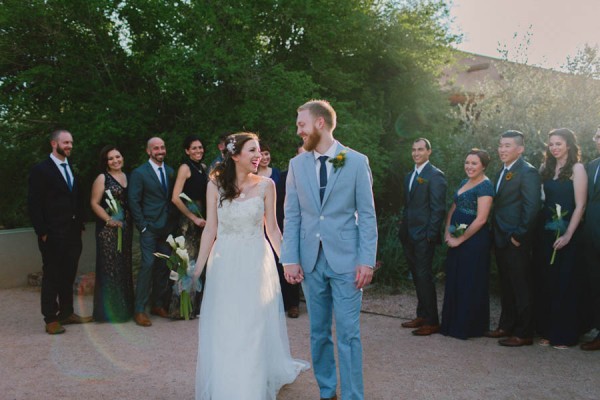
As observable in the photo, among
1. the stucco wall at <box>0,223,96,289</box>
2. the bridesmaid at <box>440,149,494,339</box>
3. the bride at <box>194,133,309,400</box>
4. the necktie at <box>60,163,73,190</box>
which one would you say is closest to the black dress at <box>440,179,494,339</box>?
the bridesmaid at <box>440,149,494,339</box>

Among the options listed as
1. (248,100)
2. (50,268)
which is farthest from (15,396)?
(248,100)

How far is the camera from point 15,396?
4.59 metres

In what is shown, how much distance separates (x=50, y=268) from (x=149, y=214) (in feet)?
4.37

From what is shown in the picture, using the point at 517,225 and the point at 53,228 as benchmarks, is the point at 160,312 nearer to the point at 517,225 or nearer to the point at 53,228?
the point at 53,228

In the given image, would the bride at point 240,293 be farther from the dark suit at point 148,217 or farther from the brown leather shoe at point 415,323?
the dark suit at point 148,217

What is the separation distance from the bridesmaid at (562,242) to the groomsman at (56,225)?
5.57 m

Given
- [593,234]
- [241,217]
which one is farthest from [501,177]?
[241,217]

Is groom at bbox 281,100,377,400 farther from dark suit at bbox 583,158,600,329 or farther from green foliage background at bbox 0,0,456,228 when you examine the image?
green foliage background at bbox 0,0,456,228

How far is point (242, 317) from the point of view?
4.36 meters

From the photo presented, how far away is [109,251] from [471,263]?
448cm

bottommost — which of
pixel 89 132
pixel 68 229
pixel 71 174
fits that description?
pixel 68 229

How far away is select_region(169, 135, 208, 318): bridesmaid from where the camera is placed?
727 cm

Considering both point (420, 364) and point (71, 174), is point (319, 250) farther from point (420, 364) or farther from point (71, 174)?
point (71, 174)

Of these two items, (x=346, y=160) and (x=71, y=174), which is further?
(x=71, y=174)
